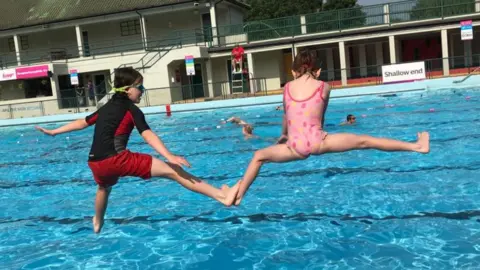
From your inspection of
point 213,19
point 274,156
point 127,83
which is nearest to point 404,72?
point 213,19

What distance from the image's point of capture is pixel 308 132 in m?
4.71

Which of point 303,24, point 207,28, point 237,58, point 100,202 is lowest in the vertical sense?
point 100,202

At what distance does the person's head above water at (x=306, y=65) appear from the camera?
4.83 meters

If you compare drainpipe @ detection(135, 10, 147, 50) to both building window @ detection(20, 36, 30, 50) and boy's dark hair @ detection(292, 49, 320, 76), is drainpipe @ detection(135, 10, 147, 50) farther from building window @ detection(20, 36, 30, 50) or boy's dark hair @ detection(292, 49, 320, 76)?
boy's dark hair @ detection(292, 49, 320, 76)

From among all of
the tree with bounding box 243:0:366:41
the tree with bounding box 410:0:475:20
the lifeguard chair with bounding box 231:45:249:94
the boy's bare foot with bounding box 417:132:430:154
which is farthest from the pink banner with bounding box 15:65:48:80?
the boy's bare foot with bounding box 417:132:430:154

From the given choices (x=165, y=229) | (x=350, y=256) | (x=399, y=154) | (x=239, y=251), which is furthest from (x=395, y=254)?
(x=399, y=154)

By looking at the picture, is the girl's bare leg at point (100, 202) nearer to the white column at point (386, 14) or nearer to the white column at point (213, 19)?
the white column at point (386, 14)

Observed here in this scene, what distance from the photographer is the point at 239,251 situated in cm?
541

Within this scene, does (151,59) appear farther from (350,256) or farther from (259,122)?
(350,256)

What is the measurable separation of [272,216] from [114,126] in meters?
2.69

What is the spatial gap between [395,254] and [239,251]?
167cm

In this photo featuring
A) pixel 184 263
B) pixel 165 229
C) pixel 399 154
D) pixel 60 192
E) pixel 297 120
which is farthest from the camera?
pixel 399 154

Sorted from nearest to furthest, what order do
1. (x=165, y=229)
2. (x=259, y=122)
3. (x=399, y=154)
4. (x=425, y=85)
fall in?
(x=165, y=229), (x=399, y=154), (x=259, y=122), (x=425, y=85)

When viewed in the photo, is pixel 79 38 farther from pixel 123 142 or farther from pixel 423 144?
pixel 423 144
